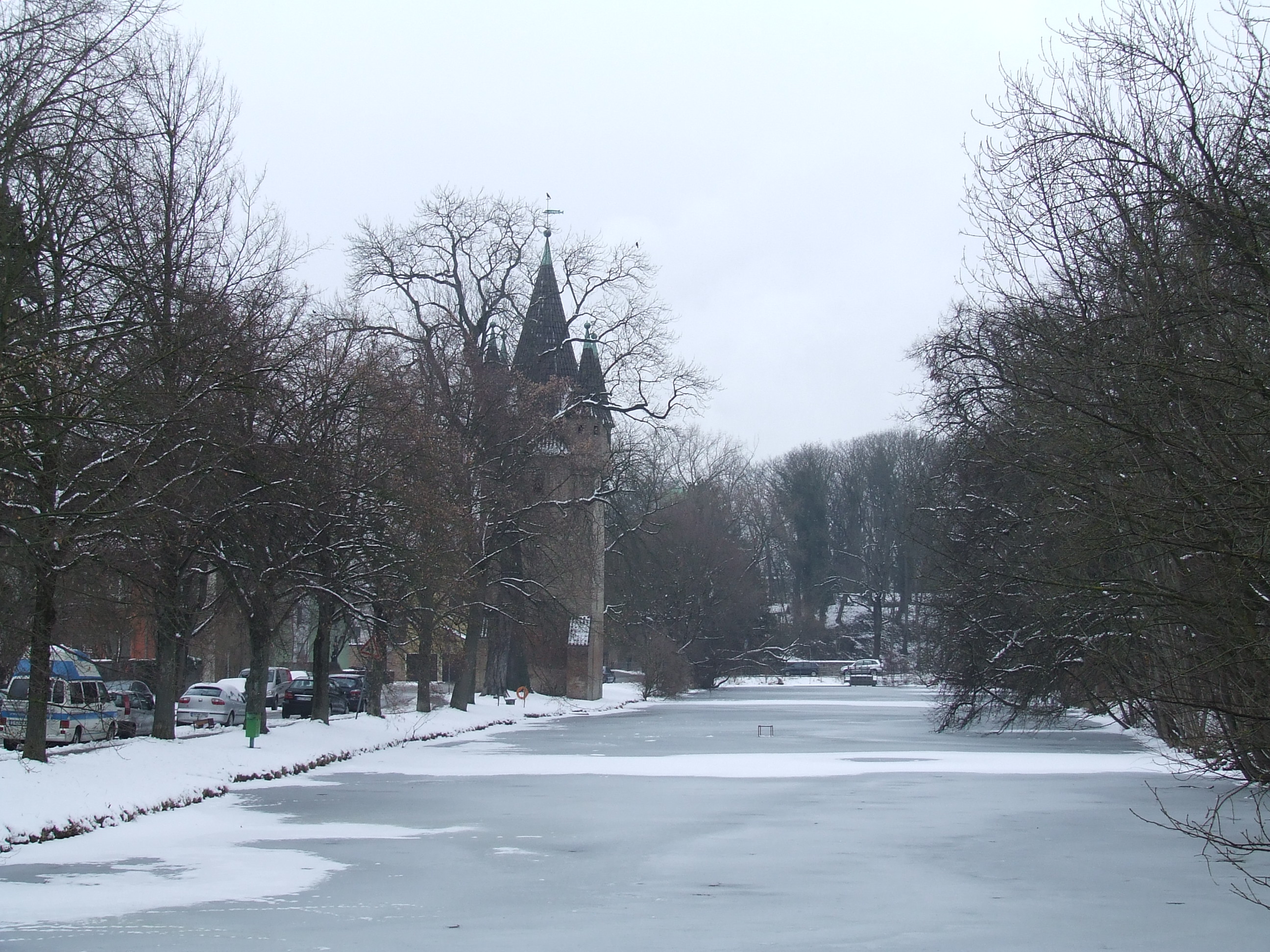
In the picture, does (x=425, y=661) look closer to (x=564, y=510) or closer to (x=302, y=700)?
(x=302, y=700)

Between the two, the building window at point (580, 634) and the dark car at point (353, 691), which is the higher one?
the building window at point (580, 634)

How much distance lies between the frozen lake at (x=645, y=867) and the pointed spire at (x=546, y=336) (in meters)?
31.4

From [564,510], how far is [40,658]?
30732 millimetres

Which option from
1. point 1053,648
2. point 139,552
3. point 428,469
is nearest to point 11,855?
point 139,552

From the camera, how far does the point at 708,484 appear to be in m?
94.1

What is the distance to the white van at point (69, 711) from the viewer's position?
1114 inches

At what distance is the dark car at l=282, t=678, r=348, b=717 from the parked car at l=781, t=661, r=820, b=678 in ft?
209

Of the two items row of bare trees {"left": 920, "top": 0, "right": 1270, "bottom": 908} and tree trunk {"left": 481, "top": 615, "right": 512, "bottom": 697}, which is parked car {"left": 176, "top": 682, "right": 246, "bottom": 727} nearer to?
tree trunk {"left": 481, "top": 615, "right": 512, "bottom": 697}

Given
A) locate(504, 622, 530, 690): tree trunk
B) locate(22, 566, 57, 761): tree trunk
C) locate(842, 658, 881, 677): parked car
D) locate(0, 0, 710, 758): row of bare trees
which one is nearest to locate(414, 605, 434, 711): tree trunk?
locate(0, 0, 710, 758): row of bare trees

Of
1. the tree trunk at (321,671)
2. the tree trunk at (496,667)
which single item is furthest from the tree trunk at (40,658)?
the tree trunk at (496,667)

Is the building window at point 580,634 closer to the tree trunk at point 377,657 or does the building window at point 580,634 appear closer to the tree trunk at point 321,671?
the tree trunk at point 377,657

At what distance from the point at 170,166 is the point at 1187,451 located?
59.0ft

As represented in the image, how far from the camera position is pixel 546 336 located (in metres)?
57.7

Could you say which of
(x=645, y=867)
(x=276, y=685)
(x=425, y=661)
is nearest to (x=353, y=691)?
(x=276, y=685)
